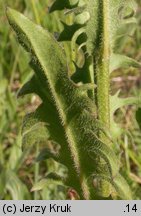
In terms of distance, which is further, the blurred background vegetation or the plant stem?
the blurred background vegetation

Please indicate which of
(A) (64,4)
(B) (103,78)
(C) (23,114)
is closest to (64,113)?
(B) (103,78)

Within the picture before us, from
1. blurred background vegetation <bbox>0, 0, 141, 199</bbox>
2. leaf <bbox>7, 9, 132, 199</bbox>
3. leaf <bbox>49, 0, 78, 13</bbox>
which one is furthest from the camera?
blurred background vegetation <bbox>0, 0, 141, 199</bbox>

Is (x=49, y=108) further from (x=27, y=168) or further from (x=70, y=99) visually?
(x=27, y=168)

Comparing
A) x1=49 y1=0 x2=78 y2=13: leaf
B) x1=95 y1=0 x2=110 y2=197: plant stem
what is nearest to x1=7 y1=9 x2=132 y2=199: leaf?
x1=95 y1=0 x2=110 y2=197: plant stem

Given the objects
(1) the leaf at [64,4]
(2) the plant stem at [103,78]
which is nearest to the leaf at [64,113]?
(2) the plant stem at [103,78]

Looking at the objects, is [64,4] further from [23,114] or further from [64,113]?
[23,114]

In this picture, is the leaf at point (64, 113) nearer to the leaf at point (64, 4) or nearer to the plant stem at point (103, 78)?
the plant stem at point (103, 78)

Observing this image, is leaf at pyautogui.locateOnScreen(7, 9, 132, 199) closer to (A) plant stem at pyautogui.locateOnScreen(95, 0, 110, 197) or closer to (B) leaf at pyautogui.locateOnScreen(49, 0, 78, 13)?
(A) plant stem at pyautogui.locateOnScreen(95, 0, 110, 197)

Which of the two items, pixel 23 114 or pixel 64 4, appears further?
pixel 23 114
